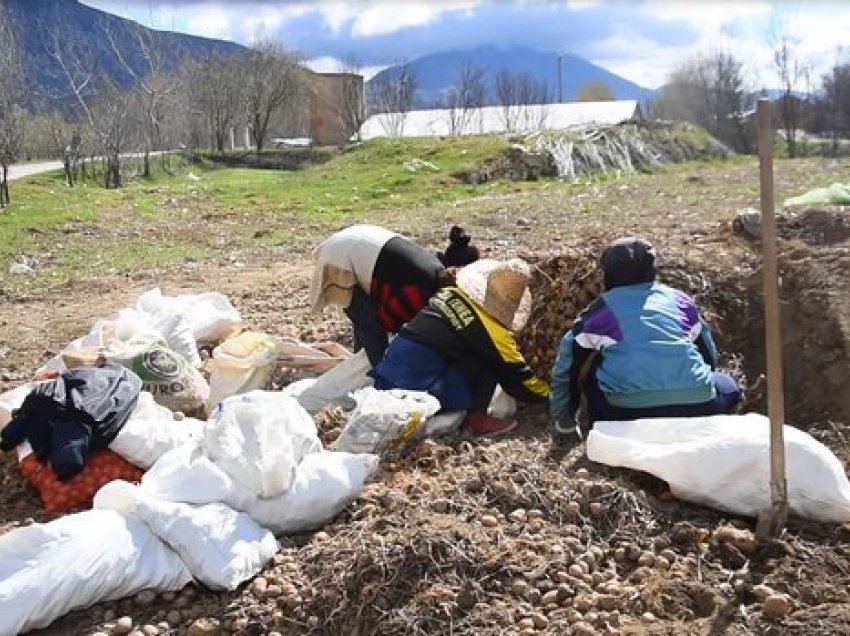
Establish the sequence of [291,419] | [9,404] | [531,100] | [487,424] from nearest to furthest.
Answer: [291,419], [487,424], [9,404], [531,100]

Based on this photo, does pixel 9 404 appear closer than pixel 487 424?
No

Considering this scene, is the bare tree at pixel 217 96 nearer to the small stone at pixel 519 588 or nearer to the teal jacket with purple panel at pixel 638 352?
the teal jacket with purple panel at pixel 638 352

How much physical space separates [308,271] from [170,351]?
3.73m

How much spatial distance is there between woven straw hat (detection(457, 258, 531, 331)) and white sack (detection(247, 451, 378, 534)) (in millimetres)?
1364

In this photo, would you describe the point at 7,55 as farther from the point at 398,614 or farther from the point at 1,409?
the point at 398,614

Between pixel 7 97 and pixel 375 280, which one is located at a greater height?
pixel 7 97

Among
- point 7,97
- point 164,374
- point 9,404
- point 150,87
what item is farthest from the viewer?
point 150,87

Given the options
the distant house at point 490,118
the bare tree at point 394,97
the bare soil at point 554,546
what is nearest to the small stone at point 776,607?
the bare soil at point 554,546

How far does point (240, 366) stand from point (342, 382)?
1.60 ft

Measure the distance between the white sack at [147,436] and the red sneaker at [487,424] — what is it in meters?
1.08

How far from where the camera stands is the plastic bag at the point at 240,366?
4.75 metres

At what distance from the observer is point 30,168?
28578 millimetres

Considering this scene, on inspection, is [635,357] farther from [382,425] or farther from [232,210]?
[232,210]

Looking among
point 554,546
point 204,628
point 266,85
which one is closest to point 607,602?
point 554,546
